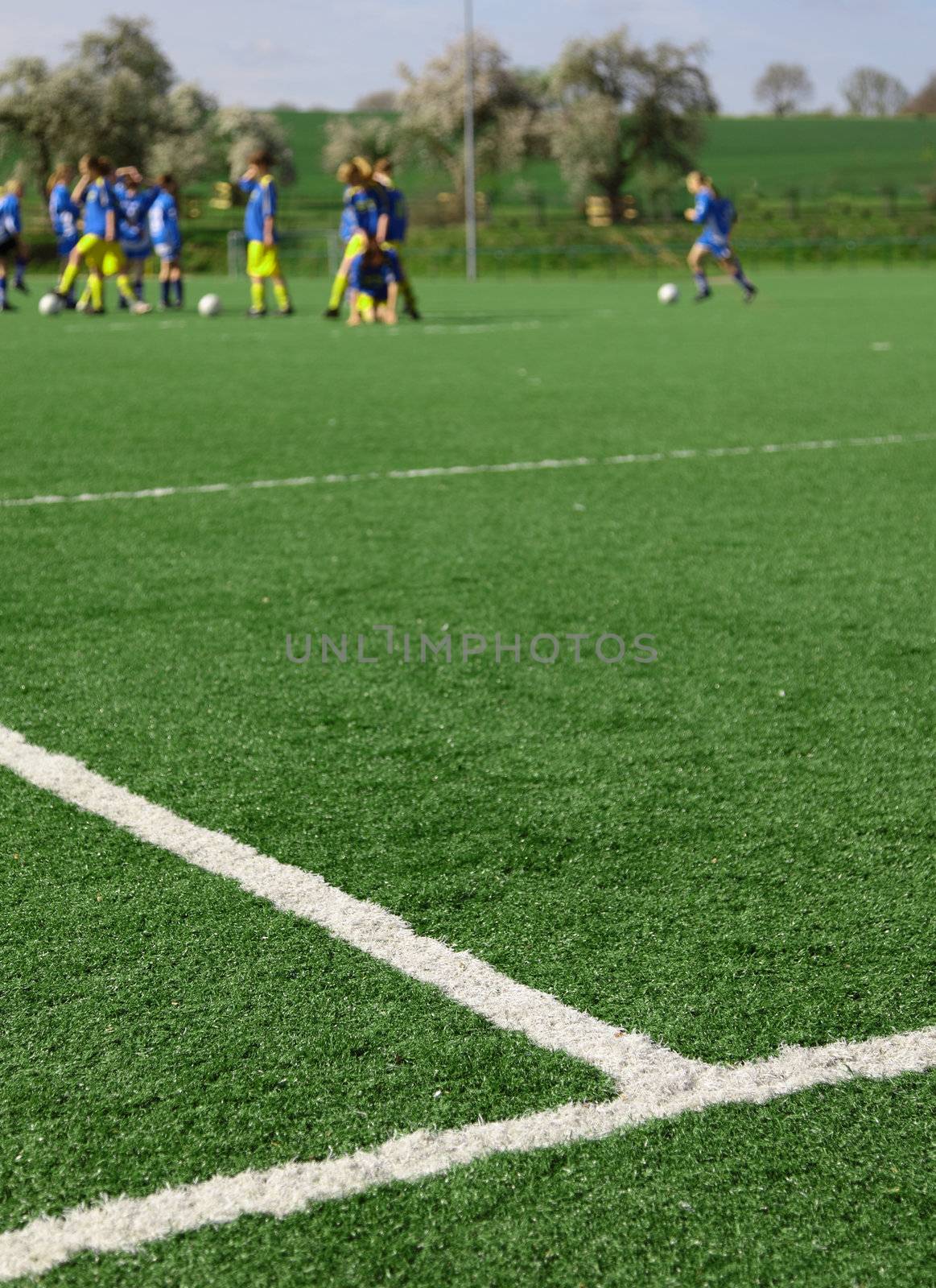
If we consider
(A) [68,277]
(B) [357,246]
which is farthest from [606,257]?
(B) [357,246]

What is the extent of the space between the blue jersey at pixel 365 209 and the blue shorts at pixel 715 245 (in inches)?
271

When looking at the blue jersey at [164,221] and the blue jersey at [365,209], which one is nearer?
the blue jersey at [365,209]

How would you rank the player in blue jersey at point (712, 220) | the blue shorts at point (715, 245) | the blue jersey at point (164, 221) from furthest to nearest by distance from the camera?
the blue shorts at point (715, 245)
the player in blue jersey at point (712, 220)
the blue jersey at point (164, 221)

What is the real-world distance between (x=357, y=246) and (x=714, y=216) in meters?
7.60

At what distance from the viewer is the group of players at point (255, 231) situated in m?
18.9

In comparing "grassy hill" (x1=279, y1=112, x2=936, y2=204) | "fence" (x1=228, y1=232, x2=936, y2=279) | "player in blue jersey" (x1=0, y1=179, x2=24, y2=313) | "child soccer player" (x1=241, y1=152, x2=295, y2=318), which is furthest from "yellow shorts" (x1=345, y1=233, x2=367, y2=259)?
"grassy hill" (x1=279, y1=112, x2=936, y2=204)

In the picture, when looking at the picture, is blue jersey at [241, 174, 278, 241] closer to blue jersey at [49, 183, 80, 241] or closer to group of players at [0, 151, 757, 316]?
group of players at [0, 151, 757, 316]

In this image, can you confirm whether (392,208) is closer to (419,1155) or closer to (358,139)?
(419,1155)

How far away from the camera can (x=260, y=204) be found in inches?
805

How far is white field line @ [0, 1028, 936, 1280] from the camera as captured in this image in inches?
73.2

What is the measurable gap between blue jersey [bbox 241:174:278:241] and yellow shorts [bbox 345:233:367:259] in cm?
164

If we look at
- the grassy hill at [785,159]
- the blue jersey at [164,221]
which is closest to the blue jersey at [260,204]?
the blue jersey at [164,221]

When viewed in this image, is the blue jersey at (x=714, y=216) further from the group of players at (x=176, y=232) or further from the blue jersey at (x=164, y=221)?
the blue jersey at (x=164, y=221)

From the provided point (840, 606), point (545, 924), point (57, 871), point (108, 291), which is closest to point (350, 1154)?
point (545, 924)
